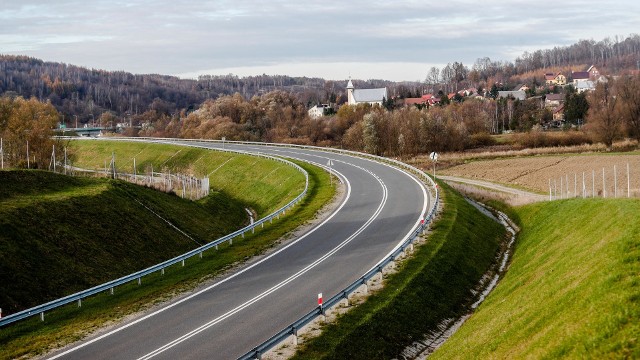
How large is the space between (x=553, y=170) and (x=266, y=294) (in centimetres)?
5583

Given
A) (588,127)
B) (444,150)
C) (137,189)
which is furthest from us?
(444,150)

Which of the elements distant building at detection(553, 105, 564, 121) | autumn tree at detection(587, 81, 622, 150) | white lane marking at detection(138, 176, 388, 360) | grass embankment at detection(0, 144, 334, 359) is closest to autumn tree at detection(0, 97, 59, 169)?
grass embankment at detection(0, 144, 334, 359)

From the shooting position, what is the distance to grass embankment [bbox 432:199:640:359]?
13.6m

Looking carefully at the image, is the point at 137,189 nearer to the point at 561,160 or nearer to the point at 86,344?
the point at 86,344

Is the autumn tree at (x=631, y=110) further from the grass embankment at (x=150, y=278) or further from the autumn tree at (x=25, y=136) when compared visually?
the autumn tree at (x=25, y=136)

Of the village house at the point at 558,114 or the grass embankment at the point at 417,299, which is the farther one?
the village house at the point at 558,114

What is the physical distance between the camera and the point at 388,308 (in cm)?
2247

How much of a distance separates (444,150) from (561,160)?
27.1 m

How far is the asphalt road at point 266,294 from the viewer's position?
61.1 feet

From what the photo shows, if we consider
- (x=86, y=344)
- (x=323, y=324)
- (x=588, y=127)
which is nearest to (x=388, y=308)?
(x=323, y=324)

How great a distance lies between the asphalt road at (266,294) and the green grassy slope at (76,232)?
5.88m

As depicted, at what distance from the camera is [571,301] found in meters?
17.0

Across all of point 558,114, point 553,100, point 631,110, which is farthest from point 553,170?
point 553,100

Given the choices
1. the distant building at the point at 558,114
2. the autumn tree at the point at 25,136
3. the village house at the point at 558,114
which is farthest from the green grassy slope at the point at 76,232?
the distant building at the point at 558,114
